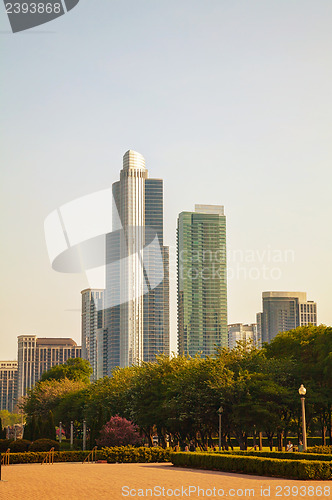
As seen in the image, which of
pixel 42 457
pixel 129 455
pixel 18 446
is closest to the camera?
pixel 129 455

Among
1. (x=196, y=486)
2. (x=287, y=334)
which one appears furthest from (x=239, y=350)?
(x=196, y=486)

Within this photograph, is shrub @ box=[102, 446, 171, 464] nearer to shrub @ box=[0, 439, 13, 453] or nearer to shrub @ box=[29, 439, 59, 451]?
shrub @ box=[29, 439, 59, 451]

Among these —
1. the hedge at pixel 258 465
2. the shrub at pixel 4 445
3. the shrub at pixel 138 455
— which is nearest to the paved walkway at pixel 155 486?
the hedge at pixel 258 465

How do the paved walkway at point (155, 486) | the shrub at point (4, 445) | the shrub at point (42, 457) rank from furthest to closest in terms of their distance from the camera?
the shrub at point (4, 445)
the shrub at point (42, 457)
the paved walkway at point (155, 486)

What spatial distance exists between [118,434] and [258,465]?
30418 millimetres

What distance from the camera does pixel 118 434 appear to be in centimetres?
6016

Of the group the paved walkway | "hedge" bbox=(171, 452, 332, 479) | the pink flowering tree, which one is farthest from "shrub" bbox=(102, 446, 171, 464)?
the paved walkway

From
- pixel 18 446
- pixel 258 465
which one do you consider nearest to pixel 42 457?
Answer: pixel 18 446

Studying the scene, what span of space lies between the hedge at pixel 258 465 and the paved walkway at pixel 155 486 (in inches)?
30.2

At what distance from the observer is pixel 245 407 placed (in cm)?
5853

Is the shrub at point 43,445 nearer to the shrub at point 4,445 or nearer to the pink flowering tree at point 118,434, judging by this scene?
the shrub at point 4,445

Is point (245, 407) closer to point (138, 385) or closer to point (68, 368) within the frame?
point (138, 385)

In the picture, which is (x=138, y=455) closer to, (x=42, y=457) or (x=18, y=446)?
(x=42, y=457)

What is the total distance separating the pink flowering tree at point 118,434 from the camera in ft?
197
